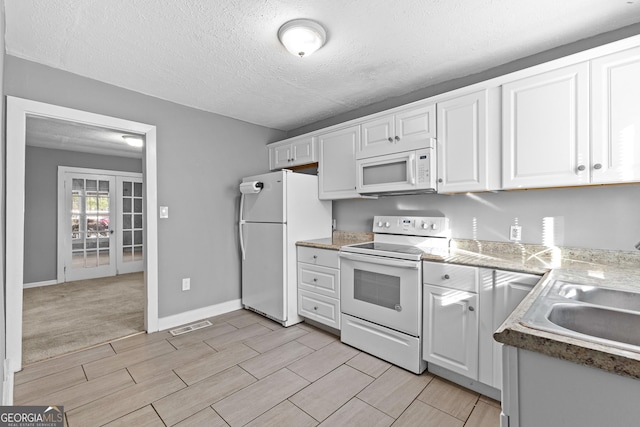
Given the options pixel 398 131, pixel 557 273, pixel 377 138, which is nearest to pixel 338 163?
pixel 377 138

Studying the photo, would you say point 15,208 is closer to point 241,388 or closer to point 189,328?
point 189,328

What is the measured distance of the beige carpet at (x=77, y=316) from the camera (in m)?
2.63

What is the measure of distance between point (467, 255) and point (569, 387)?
1.50m

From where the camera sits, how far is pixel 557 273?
151cm

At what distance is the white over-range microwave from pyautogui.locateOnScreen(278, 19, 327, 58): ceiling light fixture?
1055 mm

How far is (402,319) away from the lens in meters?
2.21

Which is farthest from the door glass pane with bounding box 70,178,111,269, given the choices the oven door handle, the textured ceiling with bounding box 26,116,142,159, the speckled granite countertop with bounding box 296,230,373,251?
the oven door handle

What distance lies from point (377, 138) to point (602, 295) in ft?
6.22

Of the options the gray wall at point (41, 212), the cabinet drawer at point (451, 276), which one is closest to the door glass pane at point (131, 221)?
the gray wall at point (41, 212)

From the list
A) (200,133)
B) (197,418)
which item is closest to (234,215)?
(200,133)

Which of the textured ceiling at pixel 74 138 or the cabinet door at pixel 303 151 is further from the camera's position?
the textured ceiling at pixel 74 138

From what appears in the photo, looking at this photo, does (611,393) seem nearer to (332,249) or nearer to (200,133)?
(332,249)

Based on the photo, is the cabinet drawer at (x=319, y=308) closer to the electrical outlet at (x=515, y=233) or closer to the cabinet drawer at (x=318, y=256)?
the cabinet drawer at (x=318, y=256)

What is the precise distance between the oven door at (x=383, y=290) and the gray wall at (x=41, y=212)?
5.26 metres
